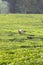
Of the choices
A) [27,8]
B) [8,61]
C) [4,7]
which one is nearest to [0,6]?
[4,7]

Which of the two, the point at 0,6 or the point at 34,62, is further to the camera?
the point at 0,6

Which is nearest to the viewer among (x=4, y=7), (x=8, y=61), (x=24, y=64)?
(x=24, y=64)

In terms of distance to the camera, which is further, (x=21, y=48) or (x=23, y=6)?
(x=23, y=6)

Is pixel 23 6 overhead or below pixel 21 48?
below

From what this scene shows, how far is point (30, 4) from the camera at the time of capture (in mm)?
115312

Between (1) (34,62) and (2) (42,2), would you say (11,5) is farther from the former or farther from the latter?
(1) (34,62)

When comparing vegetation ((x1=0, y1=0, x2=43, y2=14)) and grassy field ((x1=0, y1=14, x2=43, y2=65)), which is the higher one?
grassy field ((x1=0, y1=14, x2=43, y2=65))

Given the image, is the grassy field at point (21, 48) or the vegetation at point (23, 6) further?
the vegetation at point (23, 6)

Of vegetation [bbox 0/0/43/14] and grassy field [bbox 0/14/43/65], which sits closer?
grassy field [bbox 0/14/43/65]

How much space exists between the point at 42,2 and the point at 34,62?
99.5m

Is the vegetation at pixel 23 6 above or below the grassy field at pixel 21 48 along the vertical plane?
below

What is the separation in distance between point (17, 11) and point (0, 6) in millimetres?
7320

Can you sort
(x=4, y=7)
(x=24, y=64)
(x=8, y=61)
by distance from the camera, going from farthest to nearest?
(x=4, y=7)
(x=8, y=61)
(x=24, y=64)

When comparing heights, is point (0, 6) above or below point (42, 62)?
below
